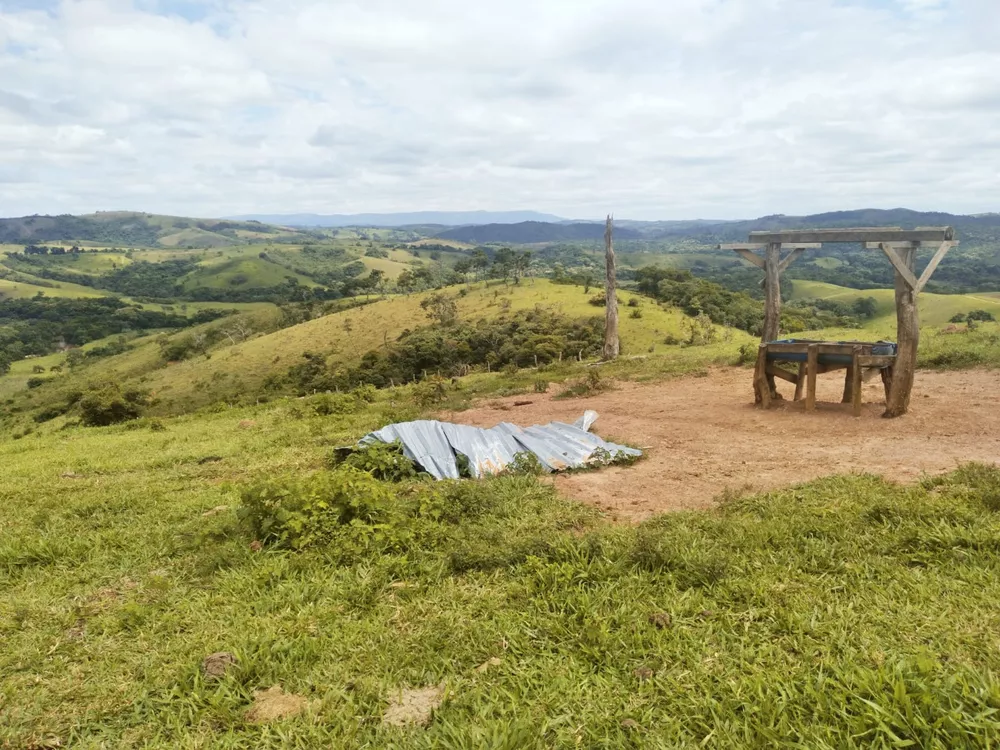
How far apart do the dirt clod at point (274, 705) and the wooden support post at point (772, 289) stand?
11313mm

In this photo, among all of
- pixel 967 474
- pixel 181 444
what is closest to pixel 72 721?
pixel 967 474

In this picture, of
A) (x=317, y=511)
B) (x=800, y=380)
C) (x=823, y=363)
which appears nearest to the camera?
(x=317, y=511)

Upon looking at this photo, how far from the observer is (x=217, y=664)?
3623mm

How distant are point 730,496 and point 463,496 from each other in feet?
8.94

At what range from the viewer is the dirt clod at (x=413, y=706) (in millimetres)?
3148

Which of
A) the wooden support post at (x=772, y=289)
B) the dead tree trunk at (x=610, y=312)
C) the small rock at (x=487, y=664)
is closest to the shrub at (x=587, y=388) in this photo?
the wooden support post at (x=772, y=289)

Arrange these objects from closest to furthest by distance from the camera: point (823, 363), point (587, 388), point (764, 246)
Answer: point (823, 363)
point (764, 246)
point (587, 388)

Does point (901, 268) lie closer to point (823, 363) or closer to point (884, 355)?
point (884, 355)

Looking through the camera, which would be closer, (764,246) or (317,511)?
(317,511)

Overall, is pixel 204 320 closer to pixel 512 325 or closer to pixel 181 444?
pixel 512 325

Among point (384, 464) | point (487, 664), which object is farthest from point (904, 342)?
point (487, 664)

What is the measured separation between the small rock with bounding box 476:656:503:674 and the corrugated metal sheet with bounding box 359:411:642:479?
3.93 meters

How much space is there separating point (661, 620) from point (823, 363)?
7.67 metres

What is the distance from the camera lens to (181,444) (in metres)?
11.6
